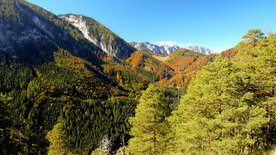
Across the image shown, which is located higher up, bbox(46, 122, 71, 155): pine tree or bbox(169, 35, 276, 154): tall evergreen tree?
bbox(169, 35, 276, 154): tall evergreen tree

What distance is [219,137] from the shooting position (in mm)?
9766

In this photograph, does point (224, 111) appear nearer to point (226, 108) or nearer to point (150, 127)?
point (226, 108)

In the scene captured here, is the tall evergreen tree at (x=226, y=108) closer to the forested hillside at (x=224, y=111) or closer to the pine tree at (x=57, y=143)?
the forested hillside at (x=224, y=111)

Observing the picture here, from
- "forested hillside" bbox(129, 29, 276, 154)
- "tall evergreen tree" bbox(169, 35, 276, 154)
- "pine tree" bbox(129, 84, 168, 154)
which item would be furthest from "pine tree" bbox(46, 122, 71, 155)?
"tall evergreen tree" bbox(169, 35, 276, 154)

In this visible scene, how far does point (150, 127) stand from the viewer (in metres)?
15.0

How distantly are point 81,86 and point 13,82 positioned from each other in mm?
56153

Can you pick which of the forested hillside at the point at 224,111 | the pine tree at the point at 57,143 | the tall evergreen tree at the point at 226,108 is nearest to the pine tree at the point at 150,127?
the forested hillside at the point at 224,111

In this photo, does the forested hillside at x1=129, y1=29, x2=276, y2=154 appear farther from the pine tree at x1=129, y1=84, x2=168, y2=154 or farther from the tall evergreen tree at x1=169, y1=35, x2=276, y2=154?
the pine tree at x1=129, y1=84, x2=168, y2=154

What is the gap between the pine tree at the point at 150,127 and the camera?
14.6 metres

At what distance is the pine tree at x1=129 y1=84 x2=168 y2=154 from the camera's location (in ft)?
48.0

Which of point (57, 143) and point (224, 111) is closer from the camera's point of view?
point (224, 111)

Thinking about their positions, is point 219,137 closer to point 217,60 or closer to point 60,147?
point 217,60

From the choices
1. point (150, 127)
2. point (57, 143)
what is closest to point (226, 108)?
point (150, 127)

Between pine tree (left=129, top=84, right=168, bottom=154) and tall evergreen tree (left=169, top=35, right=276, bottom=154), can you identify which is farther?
pine tree (left=129, top=84, right=168, bottom=154)
